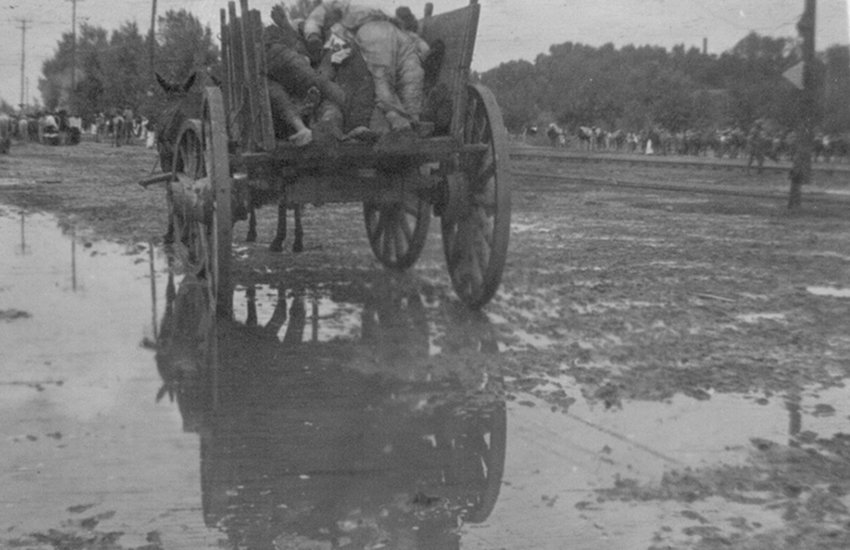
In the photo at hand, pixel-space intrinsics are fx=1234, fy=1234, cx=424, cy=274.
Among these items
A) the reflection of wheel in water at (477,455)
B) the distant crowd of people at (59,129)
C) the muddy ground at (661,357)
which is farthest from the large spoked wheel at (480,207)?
the distant crowd of people at (59,129)

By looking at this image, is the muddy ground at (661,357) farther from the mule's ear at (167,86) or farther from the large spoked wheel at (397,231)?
the mule's ear at (167,86)

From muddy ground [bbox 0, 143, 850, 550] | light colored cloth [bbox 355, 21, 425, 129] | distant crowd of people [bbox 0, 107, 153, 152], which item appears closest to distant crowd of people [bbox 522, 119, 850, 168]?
muddy ground [bbox 0, 143, 850, 550]

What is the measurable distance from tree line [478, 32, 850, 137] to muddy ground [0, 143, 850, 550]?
19.9 metres

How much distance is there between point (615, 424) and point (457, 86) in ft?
10.5

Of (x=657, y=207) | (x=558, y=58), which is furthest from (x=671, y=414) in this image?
(x=558, y=58)

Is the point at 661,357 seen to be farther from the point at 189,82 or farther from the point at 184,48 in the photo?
the point at 184,48

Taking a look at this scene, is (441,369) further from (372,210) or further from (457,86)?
(372,210)

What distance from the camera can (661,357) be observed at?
737cm

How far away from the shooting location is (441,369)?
703 cm

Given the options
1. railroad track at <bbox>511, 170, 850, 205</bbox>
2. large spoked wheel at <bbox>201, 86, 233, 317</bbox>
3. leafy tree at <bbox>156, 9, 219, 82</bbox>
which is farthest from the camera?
railroad track at <bbox>511, 170, 850, 205</bbox>

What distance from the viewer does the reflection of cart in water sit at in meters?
4.48

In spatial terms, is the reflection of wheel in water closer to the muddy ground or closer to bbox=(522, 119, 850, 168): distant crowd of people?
the muddy ground

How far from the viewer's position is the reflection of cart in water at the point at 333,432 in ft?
14.7

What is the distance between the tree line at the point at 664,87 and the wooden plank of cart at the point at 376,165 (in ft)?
80.8
